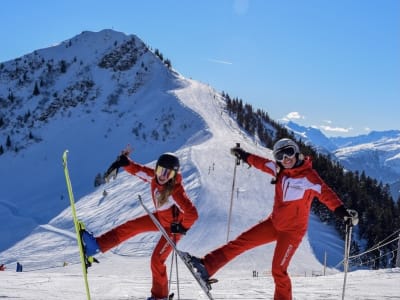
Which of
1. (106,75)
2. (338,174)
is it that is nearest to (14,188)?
(106,75)

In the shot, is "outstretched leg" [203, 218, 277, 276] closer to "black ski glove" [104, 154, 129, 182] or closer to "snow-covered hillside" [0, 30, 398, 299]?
"snow-covered hillside" [0, 30, 398, 299]

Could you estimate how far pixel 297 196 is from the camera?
16.7ft

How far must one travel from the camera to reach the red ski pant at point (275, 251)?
16.3ft

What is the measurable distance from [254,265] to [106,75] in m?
44.5

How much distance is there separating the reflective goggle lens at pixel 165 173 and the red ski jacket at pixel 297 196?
126cm

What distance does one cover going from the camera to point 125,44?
207 feet

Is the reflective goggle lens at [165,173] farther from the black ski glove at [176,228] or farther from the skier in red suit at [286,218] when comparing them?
the skier in red suit at [286,218]

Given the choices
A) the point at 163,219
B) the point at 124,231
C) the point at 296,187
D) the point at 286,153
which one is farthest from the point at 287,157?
the point at 124,231

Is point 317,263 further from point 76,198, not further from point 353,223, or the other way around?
point 76,198

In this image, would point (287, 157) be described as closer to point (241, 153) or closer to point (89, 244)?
point (241, 153)

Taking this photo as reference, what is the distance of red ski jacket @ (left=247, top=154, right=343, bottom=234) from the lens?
505cm

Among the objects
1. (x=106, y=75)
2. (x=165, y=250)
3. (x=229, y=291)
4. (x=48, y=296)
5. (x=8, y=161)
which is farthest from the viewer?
(x=106, y=75)

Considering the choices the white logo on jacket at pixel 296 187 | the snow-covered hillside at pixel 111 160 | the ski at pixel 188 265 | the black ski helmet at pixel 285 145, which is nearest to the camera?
the ski at pixel 188 265

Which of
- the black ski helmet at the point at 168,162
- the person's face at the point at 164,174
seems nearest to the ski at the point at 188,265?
the person's face at the point at 164,174
